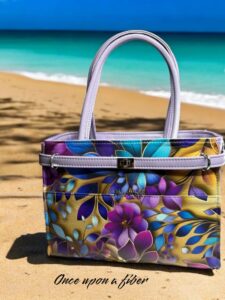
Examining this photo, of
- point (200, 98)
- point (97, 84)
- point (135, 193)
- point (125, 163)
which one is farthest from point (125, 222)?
point (200, 98)

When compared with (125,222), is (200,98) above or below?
above

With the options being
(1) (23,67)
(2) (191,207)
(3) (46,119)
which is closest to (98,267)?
(2) (191,207)

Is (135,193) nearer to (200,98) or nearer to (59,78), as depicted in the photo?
(200,98)

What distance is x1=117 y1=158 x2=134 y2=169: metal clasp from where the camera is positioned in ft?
6.64

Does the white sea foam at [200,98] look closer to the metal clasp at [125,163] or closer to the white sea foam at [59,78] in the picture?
the white sea foam at [59,78]

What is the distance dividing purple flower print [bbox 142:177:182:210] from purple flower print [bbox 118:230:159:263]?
0.41 ft

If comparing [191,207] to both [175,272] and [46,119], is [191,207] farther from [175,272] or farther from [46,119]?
[46,119]

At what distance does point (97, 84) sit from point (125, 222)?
0.55m

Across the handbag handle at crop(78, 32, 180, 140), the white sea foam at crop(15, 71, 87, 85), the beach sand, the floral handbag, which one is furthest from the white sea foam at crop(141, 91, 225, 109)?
the floral handbag

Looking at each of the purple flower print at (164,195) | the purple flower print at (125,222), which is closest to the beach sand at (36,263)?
the purple flower print at (125,222)

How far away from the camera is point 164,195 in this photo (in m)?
2.05

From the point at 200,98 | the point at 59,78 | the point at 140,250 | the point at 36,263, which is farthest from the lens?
the point at 59,78

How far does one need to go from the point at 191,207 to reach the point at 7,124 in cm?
338

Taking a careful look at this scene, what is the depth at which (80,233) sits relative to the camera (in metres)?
2.14
